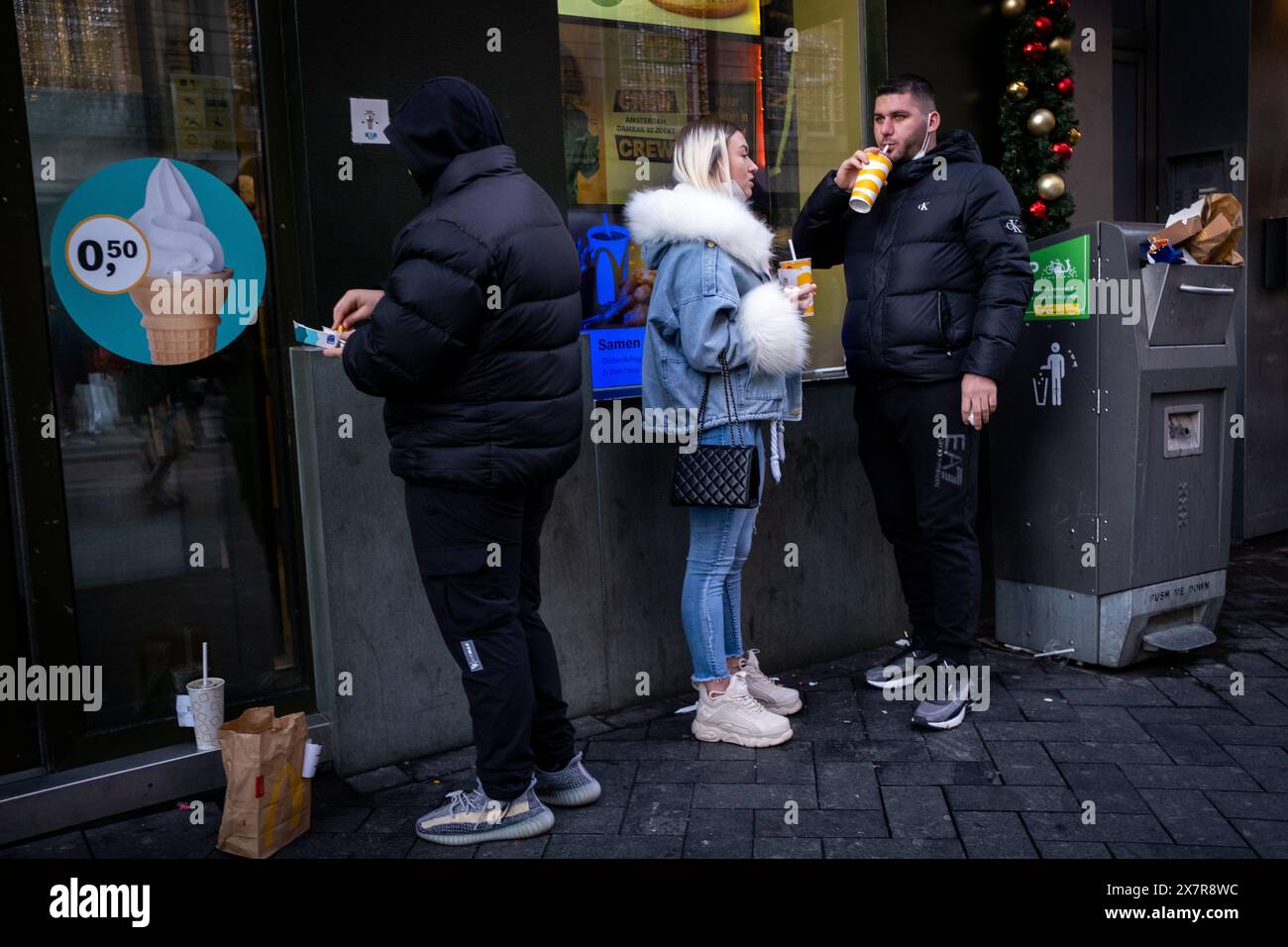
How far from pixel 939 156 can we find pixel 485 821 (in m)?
2.80

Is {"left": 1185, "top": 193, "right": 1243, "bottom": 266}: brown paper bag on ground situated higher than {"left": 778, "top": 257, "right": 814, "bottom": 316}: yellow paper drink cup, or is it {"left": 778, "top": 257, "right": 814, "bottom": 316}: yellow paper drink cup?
{"left": 1185, "top": 193, "right": 1243, "bottom": 266}: brown paper bag on ground

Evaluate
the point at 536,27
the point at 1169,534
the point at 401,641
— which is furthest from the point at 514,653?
the point at 1169,534

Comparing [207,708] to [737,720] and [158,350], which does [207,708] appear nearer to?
[158,350]

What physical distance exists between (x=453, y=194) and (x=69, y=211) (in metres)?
1.34

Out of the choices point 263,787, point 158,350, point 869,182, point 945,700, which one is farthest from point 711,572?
point 158,350

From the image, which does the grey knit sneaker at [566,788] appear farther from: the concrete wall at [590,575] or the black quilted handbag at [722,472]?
the black quilted handbag at [722,472]

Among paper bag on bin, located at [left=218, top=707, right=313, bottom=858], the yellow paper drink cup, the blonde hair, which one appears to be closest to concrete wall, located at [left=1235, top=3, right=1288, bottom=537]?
the yellow paper drink cup

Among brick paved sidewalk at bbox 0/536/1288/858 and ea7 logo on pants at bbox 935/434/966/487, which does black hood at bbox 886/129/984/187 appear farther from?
brick paved sidewalk at bbox 0/536/1288/858

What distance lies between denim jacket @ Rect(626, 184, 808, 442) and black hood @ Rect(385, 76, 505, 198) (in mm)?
883

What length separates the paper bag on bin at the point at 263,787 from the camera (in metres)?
3.26

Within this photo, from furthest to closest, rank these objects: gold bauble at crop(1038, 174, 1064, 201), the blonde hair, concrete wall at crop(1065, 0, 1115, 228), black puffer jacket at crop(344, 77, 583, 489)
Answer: concrete wall at crop(1065, 0, 1115, 228) → gold bauble at crop(1038, 174, 1064, 201) → the blonde hair → black puffer jacket at crop(344, 77, 583, 489)

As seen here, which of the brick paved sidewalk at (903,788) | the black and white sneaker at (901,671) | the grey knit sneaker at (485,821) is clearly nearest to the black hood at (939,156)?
the black and white sneaker at (901,671)

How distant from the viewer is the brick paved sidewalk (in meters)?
3.35

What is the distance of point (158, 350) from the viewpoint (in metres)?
3.77
